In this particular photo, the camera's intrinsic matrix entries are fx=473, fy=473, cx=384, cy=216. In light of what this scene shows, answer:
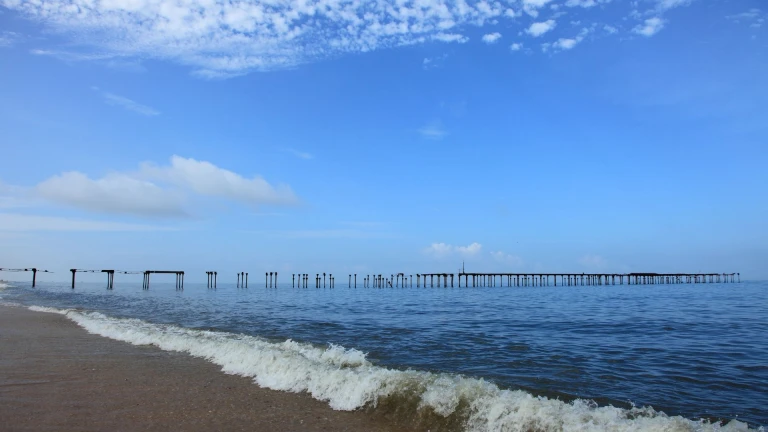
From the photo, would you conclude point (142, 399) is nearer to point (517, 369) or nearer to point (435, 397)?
point (435, 397)

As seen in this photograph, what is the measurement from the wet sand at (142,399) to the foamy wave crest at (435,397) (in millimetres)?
388

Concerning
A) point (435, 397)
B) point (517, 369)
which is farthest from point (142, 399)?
point (517, 369)

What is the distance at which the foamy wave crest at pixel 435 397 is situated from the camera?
609cm

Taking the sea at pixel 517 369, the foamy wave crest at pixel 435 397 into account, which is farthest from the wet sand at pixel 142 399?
the sea at pixel 517 369

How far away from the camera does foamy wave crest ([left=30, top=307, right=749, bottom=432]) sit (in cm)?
609

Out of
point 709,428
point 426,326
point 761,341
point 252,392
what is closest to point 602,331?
point 761,341

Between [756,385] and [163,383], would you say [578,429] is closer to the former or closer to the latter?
[756,385]

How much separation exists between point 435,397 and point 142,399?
4556 mm

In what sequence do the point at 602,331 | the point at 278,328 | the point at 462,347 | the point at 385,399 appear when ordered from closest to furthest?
the point at 385,399 < the point at 462,347 < the point at 602,331 < the point at 278,328

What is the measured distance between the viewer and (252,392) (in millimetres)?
8203

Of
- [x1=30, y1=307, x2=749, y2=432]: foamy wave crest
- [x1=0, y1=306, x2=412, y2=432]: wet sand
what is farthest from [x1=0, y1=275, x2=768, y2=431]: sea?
[x1=0, y1=306, x2=412, y2=432]: wet sand

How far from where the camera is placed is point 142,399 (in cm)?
739

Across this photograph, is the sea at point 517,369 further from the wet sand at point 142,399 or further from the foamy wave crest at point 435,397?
the wet sand at point 142,399

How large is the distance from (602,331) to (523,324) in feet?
10.6
